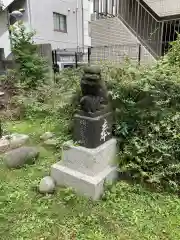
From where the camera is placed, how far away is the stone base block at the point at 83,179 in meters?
2.57

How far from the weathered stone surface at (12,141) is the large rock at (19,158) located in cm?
54

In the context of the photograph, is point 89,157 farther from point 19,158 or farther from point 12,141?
point 12,141

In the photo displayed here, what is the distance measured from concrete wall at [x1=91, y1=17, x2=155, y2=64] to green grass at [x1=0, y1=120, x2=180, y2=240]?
5.67m

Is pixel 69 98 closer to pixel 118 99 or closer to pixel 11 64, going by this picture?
pixel 118 99

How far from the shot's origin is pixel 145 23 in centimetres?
873

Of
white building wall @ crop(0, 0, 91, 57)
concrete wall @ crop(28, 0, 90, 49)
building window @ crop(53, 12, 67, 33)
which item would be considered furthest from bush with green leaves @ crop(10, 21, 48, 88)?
building window @ crop(53, 12, 67, 33)

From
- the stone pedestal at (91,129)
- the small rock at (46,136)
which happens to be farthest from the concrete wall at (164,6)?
the stone pedestal at (91,129)

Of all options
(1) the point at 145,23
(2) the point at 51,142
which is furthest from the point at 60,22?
(2) the point at 51,142

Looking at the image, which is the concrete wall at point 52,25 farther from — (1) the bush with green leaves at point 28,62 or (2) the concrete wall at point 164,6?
(2) the concrete wall at point 164,6

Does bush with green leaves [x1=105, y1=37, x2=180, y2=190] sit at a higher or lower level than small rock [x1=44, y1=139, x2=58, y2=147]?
higher

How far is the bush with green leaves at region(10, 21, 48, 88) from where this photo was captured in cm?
712

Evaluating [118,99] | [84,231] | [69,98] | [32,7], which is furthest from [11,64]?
[84,231]

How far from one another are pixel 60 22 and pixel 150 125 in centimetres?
1234

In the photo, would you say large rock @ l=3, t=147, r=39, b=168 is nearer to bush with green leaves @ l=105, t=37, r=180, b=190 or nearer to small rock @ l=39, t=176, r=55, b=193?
small rock @ l=39, t=176, r=55, b=193
